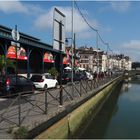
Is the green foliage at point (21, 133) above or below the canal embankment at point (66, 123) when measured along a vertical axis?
above

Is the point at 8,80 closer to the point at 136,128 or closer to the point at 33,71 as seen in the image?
the point at 136,128

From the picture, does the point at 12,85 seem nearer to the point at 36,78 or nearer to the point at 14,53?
the point at 36,78

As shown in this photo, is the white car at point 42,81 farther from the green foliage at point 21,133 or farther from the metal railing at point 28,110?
the green foliage at point 21,133

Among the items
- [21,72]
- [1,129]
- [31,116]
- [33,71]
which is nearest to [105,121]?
[31,116]

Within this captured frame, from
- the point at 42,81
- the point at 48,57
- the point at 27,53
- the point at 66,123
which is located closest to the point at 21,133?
the point at 66,123

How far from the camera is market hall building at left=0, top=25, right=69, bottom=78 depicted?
1478 inches

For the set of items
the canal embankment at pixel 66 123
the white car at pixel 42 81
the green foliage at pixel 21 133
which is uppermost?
the white car at pixel 42 81

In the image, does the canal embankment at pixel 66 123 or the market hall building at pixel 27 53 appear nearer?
the canal embankment at pixel 66 123

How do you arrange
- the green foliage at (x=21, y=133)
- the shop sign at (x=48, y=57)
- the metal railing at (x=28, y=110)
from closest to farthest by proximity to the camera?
the green foliage at (x=21, y=133) < the metal railing at (x=28, y=110) < the shop sign at (x=48, y=57)

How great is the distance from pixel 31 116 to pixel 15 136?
136 inches

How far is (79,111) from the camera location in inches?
830

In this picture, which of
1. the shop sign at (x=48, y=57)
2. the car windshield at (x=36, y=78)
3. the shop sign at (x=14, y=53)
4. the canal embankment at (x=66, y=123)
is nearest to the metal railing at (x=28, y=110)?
the canal embankment at (x=66, y=123)

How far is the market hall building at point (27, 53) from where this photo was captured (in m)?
37.5

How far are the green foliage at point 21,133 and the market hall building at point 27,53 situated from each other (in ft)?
78.3
